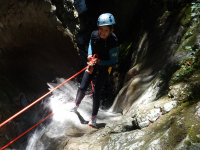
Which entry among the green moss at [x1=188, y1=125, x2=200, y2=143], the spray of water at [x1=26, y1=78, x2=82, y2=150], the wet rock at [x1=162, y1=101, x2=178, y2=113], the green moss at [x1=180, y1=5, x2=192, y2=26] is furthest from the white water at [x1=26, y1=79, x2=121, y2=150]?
the green moss at [x1=180, y1=5, x2=192, y2=26]

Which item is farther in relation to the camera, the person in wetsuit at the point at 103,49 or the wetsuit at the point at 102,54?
the wetsuit at the point at 102,54

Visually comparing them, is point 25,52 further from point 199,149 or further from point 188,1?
point 199,149

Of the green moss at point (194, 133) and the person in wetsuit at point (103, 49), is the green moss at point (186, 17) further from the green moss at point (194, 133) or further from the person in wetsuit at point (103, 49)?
the green moss at point (194, 133)

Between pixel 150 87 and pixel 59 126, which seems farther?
pixel 59 126

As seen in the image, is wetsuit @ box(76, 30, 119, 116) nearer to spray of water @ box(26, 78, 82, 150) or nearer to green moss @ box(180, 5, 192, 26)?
spray of water @ box(26, 78, 82, 150)

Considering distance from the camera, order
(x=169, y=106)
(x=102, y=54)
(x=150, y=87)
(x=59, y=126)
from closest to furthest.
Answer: (x=169, y=106) < (x=102, y=54) < (x=150, y=87) < (x=59, y=126)

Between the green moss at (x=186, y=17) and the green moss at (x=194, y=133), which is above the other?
the green moss at (x=186, y=17)

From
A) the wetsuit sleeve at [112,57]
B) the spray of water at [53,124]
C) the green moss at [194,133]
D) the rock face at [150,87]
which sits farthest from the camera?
the spray of water at [53,124]

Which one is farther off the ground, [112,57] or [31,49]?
[112,57]

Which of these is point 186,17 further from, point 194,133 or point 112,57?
point 194,133

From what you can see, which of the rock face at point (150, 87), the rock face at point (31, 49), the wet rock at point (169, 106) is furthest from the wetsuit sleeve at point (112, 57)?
the rock face at point (31, 49)

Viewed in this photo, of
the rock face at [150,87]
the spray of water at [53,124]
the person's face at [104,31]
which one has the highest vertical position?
the person's face at [104,31]

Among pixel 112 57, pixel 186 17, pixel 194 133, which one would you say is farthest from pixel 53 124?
pixel 186 17

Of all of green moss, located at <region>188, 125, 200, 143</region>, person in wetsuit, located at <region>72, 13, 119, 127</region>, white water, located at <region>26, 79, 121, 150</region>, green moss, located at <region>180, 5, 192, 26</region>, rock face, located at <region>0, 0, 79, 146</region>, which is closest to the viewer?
green moss, located at <region>188, 125, 200, 143</region>
